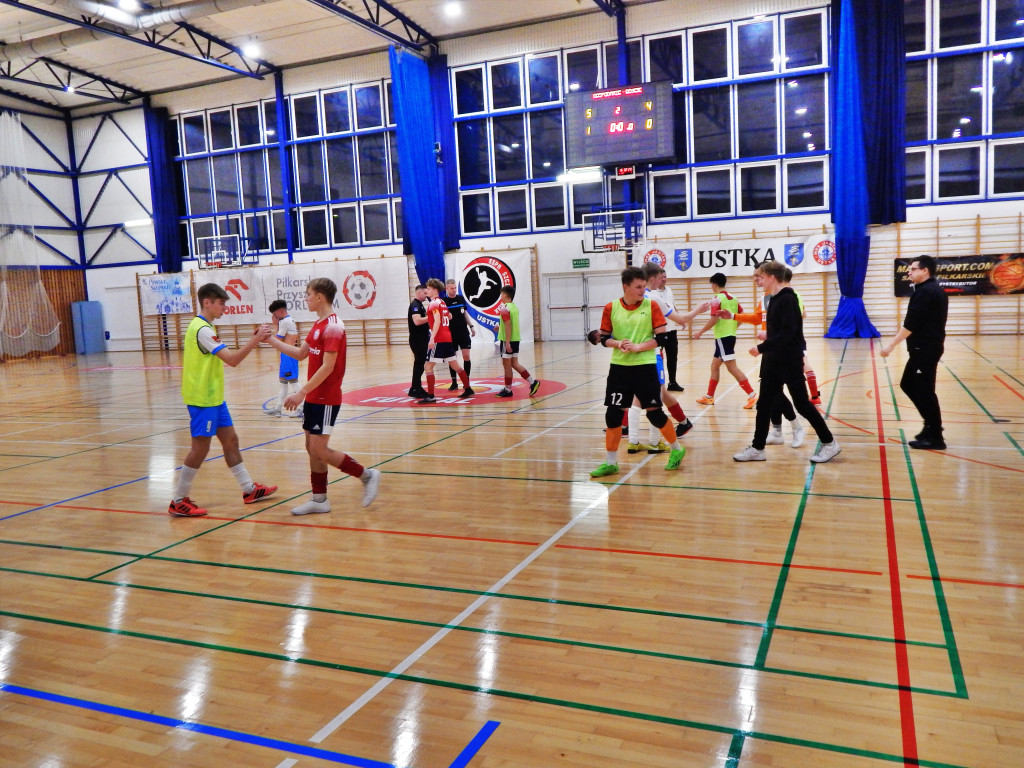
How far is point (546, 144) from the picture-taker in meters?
22.1

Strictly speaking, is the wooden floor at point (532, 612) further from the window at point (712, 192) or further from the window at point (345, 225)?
the window at point (345, 225)

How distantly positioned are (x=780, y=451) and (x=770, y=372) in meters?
1.08

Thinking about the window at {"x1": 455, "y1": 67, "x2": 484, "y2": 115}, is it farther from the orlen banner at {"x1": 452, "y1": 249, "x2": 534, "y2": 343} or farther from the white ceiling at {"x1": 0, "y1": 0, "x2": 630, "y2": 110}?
the orlen banner at {"x1": 452, "y1": 249, "x2": 534, "y2": 343}

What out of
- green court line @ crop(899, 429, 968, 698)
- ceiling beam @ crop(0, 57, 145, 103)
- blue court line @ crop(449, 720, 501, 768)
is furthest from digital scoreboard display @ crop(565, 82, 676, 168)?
blue court line @ crop(449, 720, 501, 768)

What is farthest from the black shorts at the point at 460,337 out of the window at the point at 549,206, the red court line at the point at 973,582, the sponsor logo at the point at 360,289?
the sponsor logo at the point at 360,289

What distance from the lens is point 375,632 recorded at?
3.48 metres

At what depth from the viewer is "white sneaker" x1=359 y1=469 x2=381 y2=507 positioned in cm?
566

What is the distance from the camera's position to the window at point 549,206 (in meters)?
22.2

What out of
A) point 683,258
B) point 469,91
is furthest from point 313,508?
point 469,91

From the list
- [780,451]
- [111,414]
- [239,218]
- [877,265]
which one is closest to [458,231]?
[239,218]

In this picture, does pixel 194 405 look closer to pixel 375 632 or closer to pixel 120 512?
pixel 120 512

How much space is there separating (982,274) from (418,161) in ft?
49.7

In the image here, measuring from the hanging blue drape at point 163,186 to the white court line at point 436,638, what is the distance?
1002 inches

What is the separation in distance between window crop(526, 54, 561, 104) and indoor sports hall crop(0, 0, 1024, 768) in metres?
0.11
